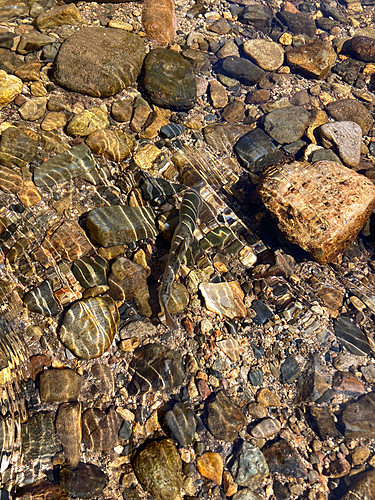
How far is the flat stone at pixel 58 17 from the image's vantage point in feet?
18.2

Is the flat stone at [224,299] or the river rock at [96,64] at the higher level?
the river rock at [96,64]

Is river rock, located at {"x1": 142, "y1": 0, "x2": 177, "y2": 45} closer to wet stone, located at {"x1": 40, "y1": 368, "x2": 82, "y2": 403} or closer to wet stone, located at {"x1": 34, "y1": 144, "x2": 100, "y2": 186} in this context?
wet stone, located at {"x1": 34, "y1": 144, "x2": 100, "y2": 186}

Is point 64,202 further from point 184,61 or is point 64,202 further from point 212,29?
point 212,29

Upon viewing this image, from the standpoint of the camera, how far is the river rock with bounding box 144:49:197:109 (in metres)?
5.12

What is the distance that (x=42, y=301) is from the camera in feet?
11.9

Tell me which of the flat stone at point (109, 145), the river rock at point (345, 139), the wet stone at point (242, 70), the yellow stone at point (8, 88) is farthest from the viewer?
the wet stone at point (242, 70)

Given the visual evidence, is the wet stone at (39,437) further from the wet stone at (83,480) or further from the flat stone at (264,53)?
the flat stone at (264,53)

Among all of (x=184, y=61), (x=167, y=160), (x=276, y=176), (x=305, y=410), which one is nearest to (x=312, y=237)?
(x=276, y=176)

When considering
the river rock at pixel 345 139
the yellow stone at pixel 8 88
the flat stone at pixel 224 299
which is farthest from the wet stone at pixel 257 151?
the yellow stone at pixel 8 88

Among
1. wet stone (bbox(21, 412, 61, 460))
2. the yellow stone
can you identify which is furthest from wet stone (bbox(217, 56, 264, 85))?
wet stone (bbox(21, 412, 61, 460))

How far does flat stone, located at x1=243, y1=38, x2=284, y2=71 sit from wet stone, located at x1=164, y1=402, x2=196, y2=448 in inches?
222

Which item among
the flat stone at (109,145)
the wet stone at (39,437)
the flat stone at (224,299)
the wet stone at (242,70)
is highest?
the wet stone at (242,70)

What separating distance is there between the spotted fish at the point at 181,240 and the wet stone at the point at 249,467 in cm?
133

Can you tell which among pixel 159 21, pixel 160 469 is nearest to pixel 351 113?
pixel 159 21
